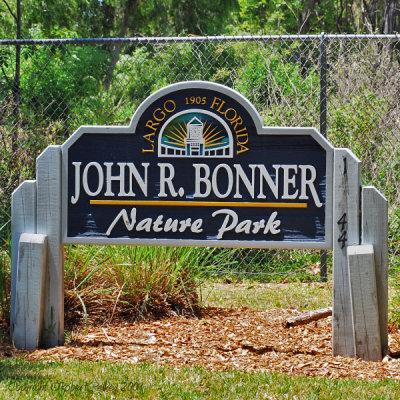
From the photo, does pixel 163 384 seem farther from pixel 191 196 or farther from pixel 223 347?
pixel 191 196

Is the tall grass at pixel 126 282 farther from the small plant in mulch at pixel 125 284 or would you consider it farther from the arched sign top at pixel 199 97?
the arched sign top at pixel 199 97

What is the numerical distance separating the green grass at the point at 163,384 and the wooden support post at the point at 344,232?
572 millimetres

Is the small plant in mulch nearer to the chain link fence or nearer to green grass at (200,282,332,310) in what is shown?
green grass at (200,282,332,310)

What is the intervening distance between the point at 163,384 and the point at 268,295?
3200 millimetres

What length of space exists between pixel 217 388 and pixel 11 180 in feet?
14.4

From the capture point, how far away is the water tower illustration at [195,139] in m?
4.81

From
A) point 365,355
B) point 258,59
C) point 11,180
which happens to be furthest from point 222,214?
point 258,59

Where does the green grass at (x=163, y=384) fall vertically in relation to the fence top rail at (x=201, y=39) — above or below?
below

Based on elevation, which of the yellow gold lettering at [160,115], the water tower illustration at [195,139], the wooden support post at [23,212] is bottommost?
the wooden support post at [23,212]

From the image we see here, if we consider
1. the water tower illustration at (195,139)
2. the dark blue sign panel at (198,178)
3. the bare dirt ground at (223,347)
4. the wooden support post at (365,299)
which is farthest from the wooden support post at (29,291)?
the wooden support post at (365,299)

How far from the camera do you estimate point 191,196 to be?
483 cm

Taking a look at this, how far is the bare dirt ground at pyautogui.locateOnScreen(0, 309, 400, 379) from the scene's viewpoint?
4434 millimetres

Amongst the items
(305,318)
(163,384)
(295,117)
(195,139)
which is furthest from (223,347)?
(295,117)

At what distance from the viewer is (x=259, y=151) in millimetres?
4766
